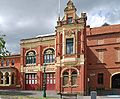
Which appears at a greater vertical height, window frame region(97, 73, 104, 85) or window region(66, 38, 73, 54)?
window region(66, 38, 73, 54)

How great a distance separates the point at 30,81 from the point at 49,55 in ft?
21.9

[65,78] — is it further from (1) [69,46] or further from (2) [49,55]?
(2) [49,55]

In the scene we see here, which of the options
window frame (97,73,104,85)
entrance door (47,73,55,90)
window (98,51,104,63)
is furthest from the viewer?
entrance door (47,73,55,90)

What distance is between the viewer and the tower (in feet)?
149

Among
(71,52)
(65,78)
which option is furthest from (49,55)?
(71,52)

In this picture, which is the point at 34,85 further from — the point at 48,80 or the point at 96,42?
the point at 96,42

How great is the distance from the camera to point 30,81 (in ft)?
182

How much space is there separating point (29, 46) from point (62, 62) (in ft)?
36.9

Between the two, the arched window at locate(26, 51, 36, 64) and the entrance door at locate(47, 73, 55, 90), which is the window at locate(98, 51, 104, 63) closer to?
the entrance door at locate(47, 73, 55, 90)

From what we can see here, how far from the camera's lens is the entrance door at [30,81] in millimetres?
55125

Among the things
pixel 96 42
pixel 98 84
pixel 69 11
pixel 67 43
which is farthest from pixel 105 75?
pixel 69 11

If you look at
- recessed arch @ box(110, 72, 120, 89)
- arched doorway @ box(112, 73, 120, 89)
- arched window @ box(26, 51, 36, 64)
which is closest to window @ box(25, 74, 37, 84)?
arched window @ box(26, 51, 36, 64)

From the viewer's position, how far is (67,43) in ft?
153

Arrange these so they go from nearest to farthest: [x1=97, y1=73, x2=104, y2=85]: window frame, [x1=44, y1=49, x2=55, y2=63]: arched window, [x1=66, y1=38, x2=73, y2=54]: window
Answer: [x1=66, y1=38, x2=73, y2=54]: window
[x1=97, y1=73, x2=104, y2=85]: window frame
[x1=44, y1=49, x2=55, y2=63]: arched window
